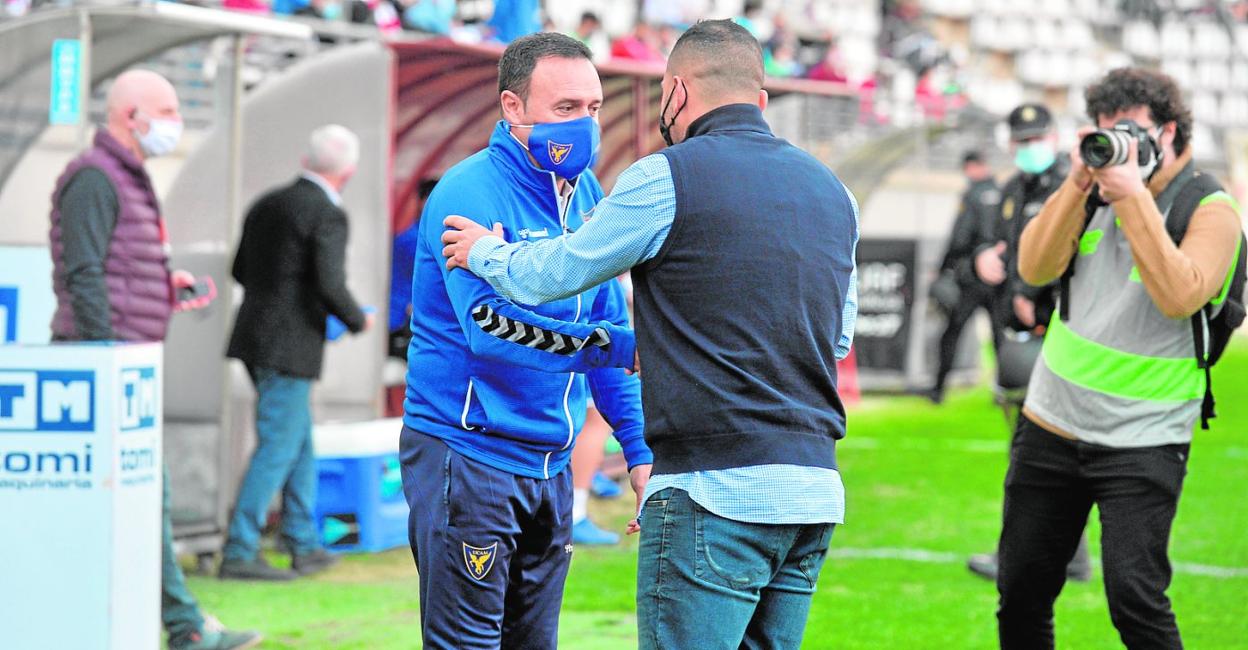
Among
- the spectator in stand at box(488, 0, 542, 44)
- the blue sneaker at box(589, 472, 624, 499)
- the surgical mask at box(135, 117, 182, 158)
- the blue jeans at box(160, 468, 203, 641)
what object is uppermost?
the spectator in stand at box(488, 0, 542, 44)

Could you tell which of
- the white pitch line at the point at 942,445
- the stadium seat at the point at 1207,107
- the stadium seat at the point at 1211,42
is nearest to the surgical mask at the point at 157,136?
the white pitch line at the point at 942,445

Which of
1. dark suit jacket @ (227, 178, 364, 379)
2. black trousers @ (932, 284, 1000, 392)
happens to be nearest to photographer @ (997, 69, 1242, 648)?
dark suit jacket @ (227, 178, 364, 379)

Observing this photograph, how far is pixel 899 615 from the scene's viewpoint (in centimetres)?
666

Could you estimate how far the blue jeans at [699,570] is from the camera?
2.97 metres

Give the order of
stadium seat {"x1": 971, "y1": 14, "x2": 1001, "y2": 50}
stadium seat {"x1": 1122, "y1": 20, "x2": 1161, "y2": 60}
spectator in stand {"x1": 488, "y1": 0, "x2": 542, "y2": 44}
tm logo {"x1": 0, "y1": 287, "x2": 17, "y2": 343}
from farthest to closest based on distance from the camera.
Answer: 1. stadium seat {"x1": 1122, "y1": 20, "x2": 1161, "y2": 60}
2. stadium seat {"x1": 971, "y1": 14, "x2": 1001, "y2": 50}
3. spectator in stand {"x1": 488, "y1": 0, "x2": 542, "y2": 44}
4. tm logo {"x1": 0, "y1": 287, "x2": 17, "y2": 343}

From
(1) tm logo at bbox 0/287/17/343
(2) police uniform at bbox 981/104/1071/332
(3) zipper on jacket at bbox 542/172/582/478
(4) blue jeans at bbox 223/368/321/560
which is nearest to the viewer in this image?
(3) zipper on jacket at bbox 542/172/582/478

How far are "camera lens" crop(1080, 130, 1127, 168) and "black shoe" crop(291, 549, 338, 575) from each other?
A: 4.77m

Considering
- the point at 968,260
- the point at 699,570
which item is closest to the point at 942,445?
the point at 968,260

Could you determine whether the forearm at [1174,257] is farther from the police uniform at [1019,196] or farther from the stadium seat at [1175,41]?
the stadium seat at [1175,41]

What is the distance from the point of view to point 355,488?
8234mm

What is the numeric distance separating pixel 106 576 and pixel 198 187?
460 cm

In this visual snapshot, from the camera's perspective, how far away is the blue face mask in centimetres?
343

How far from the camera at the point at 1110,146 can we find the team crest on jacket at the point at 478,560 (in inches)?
77.5

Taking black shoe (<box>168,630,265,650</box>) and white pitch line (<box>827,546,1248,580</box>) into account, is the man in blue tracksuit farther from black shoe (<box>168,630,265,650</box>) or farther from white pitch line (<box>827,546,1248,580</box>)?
white pitch line (<box>827,546,1248,580</box>)
